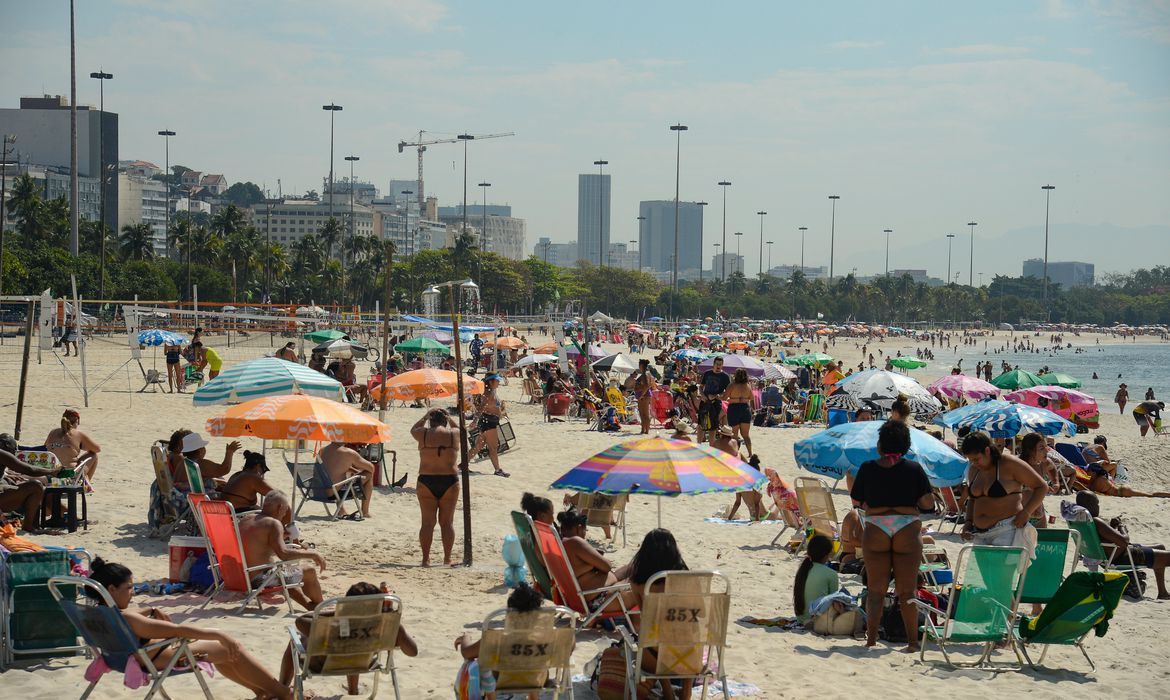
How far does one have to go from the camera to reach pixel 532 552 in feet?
22.3

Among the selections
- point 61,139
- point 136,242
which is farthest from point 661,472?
point 61,139

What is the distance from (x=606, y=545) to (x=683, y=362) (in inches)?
1021

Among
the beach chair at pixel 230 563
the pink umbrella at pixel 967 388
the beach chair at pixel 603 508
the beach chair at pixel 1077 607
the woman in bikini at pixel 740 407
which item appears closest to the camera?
the beach chair at pixel 1077 607

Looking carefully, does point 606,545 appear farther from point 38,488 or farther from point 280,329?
point 280,329

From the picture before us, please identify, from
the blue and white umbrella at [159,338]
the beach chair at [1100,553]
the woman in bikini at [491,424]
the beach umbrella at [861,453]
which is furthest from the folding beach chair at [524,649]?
the blue and white umbrella at [159,338]

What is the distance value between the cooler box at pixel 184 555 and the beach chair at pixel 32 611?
166 centimetres

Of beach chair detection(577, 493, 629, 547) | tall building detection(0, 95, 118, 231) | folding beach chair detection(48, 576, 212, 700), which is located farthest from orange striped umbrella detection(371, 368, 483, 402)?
tall building detection(0, 95, 118, 231)

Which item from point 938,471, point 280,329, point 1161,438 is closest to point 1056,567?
point 938,471

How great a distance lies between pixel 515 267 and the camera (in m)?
118

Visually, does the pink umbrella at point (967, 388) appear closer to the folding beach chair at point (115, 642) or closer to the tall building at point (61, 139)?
the folding beach chair at point (115, 642)

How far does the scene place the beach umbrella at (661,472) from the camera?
24.6 ft

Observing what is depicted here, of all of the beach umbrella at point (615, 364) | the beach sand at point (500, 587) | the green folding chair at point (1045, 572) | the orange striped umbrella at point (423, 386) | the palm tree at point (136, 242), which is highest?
the palm tree at point (136, 242)

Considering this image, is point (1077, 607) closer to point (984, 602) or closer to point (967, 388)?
point (984, 602)

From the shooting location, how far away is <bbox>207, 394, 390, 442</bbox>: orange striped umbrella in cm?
874
